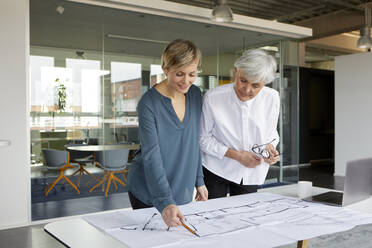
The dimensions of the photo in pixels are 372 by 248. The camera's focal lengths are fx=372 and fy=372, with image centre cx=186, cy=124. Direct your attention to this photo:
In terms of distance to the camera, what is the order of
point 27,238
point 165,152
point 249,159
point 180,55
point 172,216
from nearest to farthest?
point 172,216 < point 180,55 < point 165,152 < point 249,159 < point 27,238

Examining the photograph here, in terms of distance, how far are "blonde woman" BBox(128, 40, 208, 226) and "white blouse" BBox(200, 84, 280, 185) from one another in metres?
0.21

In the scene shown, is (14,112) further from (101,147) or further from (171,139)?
(171,139)

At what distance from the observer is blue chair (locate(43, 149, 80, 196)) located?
16.0 feet

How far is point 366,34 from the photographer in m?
8.23

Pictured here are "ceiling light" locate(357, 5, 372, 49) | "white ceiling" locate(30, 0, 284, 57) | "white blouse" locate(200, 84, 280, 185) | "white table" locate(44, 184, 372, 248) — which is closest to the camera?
"white table" locate(44, 184, 372, 248)

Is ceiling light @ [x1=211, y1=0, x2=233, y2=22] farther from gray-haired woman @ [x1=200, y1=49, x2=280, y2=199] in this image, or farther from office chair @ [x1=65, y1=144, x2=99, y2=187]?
gray-haired woman @ [x1=200, y1=49, x2=280, y2=199]

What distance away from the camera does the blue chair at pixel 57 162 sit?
4.87 metres

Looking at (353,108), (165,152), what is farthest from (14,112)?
(353,108)

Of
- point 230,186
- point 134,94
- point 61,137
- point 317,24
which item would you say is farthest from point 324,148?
point 230,186

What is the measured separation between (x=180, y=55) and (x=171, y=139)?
1.31 feet

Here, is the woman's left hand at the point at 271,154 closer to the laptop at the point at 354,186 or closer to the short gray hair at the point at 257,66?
the laptop at the point at 354,186

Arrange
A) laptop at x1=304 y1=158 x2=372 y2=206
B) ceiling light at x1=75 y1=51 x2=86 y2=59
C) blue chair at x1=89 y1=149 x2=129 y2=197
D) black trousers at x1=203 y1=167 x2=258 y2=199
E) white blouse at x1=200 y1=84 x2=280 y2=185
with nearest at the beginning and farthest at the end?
laptop at x1=304 y1=158 x2=372 y2=206
white blouse at x1=200 y1=84 x2=280 y2=185
black trousers at x1=203 y1=167 x2=258 y2=199
ceiling light at x1=75 y1=51 x2=86 y2=59
blue chair at x1=89 y1=149 x2=129 y2=197

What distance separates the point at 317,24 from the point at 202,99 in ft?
31.8

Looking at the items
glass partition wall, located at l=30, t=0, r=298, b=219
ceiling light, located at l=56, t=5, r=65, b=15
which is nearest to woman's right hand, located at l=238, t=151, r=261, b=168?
glass partition wall, located at l=30, t=0, r=298, b=219
